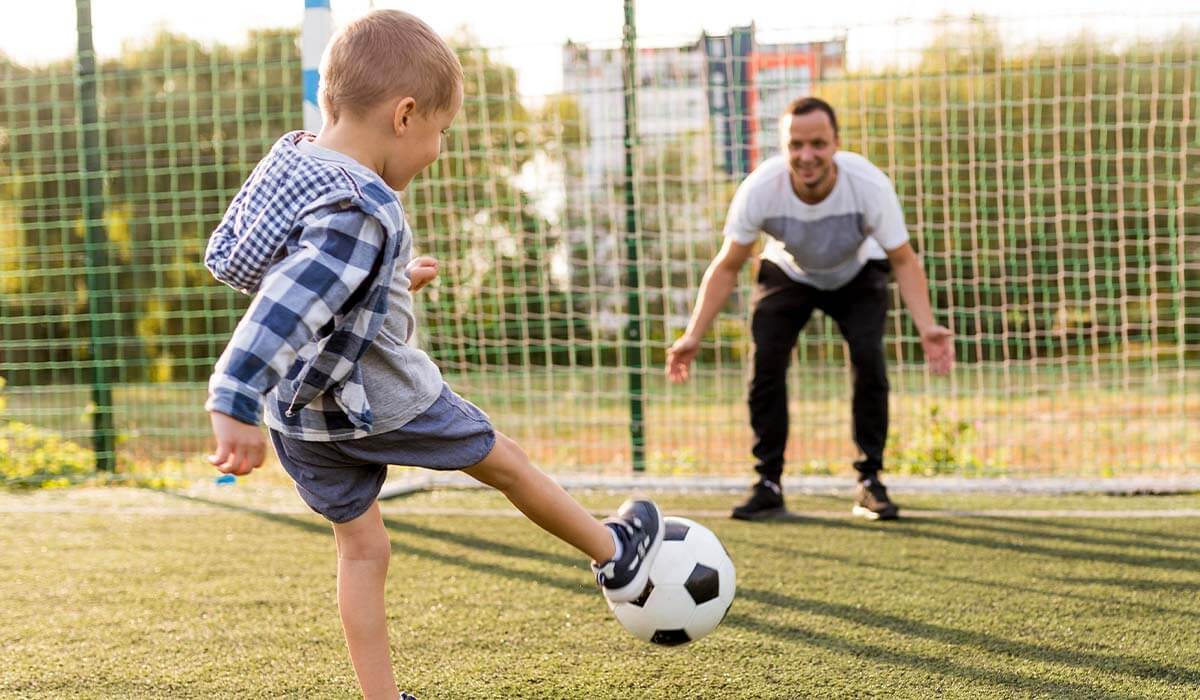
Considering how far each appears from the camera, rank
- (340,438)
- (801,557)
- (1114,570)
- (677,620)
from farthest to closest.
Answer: (801,557)
(1114,570)
(677,620)
(340,438)

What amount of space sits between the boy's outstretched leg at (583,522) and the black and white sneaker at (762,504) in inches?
76.1

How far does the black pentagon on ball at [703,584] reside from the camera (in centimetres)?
228

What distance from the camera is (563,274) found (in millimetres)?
5812

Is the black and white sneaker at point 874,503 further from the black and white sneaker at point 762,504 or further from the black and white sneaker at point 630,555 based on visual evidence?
the black and white sneaker at point 630,555

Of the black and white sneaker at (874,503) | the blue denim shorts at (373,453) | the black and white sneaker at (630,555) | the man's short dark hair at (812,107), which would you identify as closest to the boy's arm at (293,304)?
the blue denim shorts at (373,453)

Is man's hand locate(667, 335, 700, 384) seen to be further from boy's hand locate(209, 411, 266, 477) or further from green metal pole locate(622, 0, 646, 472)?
boy's hand locate(209, 411, 266, 477)

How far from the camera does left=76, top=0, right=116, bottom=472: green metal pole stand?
18.4 ft

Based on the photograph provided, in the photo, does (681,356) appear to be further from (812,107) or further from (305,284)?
(305,284)

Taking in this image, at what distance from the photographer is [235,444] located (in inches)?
59.0

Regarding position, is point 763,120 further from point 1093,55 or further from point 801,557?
point 801,557

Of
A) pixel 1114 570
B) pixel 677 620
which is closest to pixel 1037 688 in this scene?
pixel 677 620

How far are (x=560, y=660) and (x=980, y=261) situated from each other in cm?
362

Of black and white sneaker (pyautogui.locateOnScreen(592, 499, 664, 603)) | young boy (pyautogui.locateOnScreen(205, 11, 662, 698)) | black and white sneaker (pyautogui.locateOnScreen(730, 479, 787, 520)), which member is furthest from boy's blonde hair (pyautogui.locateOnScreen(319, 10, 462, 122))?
black and white sneaker (pyautogui.locateOnScreen(730, 479, 787, 520))

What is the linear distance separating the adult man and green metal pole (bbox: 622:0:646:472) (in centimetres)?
102
